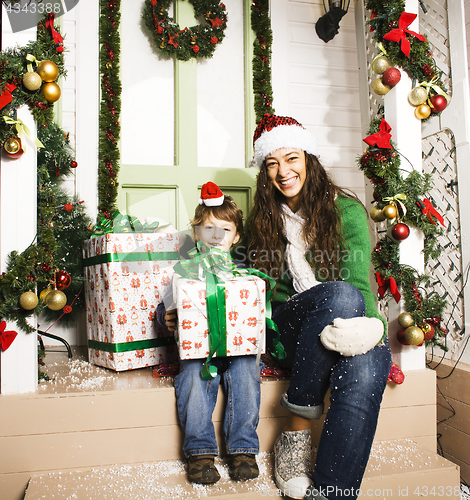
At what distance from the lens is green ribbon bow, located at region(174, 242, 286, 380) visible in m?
1.26

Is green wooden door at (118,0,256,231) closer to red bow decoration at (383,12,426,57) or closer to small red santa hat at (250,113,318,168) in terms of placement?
small red santa hat at (250,113,318,168)

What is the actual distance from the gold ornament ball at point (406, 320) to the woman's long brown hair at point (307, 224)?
13.9 inches

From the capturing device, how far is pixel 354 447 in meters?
1.09

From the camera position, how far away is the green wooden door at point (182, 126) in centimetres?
228

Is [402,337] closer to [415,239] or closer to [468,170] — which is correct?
[415,239]

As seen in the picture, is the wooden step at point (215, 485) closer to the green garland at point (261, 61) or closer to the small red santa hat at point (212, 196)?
the small red santa hat at point (212, 196)

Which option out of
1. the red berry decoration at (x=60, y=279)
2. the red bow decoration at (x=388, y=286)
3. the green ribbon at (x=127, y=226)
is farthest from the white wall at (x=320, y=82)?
the red berry decoration at (x=60, y=279)

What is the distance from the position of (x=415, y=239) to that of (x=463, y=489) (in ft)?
3.50

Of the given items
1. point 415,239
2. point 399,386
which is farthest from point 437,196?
point 399,386

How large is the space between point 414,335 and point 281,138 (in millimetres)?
949

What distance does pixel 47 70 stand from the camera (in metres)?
1.34

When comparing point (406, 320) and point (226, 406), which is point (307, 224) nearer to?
point (406, 320)

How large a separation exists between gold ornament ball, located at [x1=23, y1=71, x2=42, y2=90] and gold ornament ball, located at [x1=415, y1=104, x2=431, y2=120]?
1.44 metres

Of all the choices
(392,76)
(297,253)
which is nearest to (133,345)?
(297,253)
